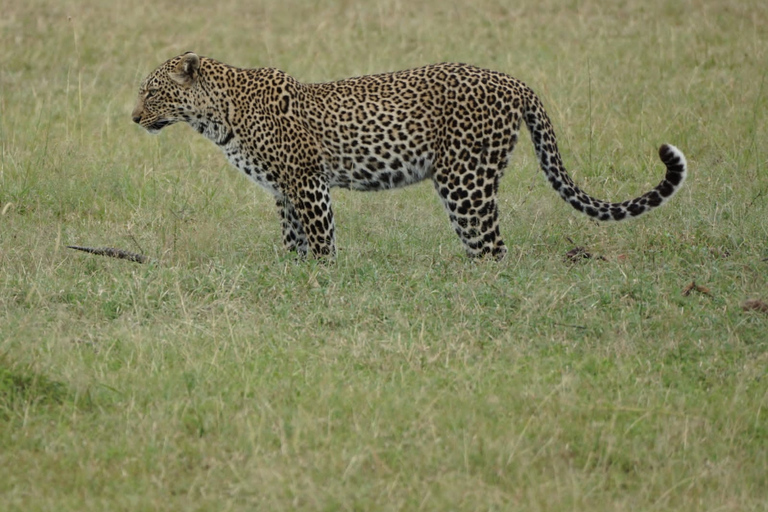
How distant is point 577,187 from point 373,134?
143 cm

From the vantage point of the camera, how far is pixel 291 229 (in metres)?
8.30

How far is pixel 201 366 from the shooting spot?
5.83m

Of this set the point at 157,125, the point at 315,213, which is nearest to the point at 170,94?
the point at 157,125

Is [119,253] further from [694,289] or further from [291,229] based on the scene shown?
[694,289]

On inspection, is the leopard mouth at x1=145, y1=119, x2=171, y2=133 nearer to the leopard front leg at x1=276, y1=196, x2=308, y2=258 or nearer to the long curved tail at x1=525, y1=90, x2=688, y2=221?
the leopard front leg at x1=276, y1=196, x2=308, y2=258

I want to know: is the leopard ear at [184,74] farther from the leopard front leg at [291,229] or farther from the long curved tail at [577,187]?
the long curved tail at [577,187]

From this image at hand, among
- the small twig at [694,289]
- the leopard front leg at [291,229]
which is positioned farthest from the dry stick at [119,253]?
the small twig at [694,289]

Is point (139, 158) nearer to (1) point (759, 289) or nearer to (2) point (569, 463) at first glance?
(1) point (759, 289)

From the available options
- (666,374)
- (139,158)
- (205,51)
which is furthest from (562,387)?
(205,51)

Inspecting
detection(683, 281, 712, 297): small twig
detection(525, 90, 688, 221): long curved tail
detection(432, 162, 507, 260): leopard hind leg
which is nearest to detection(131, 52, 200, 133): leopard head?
detection(432, 162, 507, 260): leopard hind leg

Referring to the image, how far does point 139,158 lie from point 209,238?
2635 millimetres

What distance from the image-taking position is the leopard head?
8062mm

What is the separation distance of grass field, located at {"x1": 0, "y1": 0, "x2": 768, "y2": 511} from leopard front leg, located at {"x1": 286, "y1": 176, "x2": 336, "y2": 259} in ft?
0.78

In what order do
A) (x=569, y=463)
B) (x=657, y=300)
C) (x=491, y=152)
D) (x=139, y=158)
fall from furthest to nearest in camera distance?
1. (x=139, y=158)
2. (x=491, y=152)
3. (x=657, y=300)
4. (x=569, y=463)
